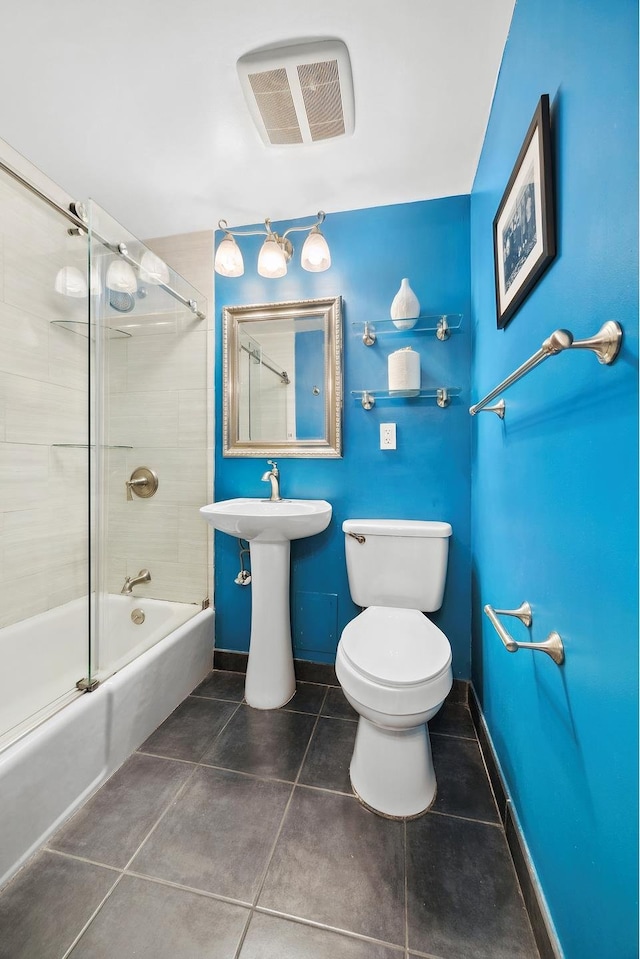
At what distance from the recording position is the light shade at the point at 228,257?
5.20ft

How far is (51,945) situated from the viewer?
0.80m

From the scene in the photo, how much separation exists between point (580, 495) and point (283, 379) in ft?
4.67

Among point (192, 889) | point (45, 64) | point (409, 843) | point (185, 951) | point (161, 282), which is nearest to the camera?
point (185, 951)

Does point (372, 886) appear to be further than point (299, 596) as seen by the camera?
No

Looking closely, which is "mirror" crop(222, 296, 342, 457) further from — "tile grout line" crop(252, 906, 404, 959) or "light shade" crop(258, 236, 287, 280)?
"tile grout line" crop(252, 906, 404, 959)

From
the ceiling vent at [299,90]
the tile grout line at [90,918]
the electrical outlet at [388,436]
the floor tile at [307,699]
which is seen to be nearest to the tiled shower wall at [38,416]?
the ceiling vent at [299,90]

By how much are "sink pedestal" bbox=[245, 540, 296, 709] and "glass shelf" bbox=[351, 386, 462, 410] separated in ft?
2.41

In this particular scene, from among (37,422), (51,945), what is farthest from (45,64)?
(51,945)

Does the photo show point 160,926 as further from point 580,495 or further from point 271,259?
point 271,259

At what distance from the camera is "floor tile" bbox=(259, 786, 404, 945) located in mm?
862

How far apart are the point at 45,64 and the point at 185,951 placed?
2.37 m

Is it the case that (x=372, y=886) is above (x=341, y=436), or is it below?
below

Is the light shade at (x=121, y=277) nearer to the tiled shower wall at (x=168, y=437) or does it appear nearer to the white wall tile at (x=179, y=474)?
the tiled shower wall at (x=168, y=437)

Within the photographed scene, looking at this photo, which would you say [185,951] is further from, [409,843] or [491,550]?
[491,550]
